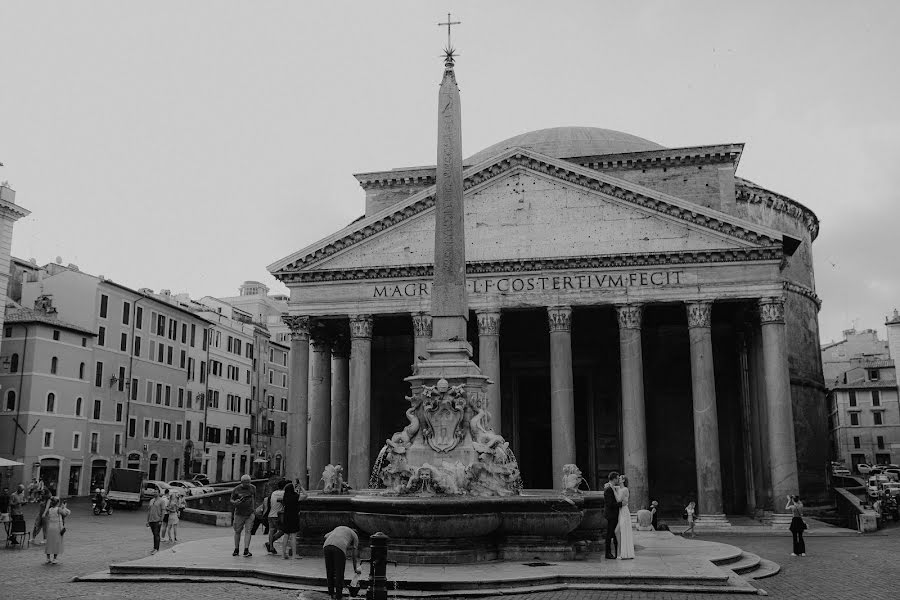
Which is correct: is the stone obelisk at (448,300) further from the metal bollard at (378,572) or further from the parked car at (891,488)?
the parked car at (891,488)

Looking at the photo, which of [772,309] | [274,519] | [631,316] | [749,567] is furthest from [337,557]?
[772,309]

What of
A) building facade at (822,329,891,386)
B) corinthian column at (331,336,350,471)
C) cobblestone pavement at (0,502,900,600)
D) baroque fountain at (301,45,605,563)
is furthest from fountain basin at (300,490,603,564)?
building facade at (822,329,891,386)

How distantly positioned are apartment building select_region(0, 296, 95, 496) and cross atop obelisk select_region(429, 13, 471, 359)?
29.7m

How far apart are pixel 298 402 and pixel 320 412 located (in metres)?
2.57

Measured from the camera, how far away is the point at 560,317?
103ft

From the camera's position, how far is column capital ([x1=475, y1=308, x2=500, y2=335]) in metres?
31.9

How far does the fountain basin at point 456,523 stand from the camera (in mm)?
12227

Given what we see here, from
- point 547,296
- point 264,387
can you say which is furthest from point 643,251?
point 264,387

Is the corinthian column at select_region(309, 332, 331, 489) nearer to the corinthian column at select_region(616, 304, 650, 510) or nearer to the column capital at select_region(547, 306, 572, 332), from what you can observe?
the column capital at select_region(547, 306, 572, 332)

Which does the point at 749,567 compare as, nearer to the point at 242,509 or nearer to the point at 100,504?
the point at 242,509

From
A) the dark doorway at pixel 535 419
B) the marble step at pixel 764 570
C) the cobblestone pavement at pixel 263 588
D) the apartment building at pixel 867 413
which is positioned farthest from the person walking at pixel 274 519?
the apartment building at pixel 867 413

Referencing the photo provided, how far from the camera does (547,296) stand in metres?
31.8

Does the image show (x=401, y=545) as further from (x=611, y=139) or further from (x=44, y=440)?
(x=611, y=139)

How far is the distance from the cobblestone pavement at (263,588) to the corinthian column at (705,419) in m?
2.43
